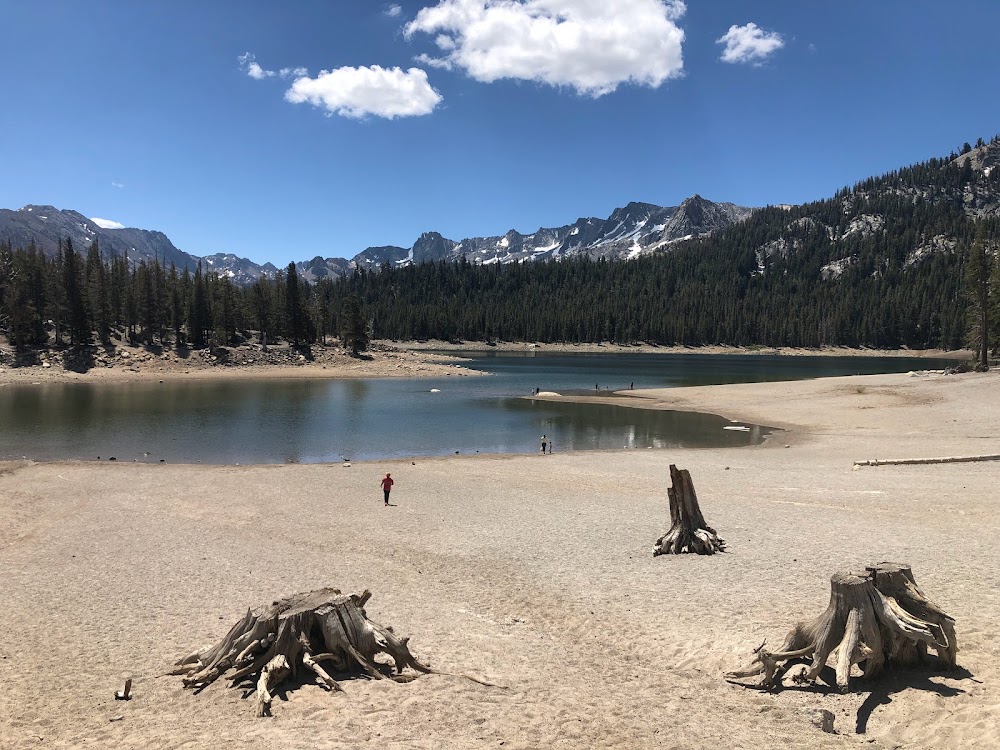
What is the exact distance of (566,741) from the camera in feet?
22.5

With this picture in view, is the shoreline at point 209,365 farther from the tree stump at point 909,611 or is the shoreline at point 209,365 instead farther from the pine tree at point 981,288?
the tree stump at point 909,611

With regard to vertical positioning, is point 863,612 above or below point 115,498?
above

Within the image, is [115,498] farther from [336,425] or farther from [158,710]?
[336,425]

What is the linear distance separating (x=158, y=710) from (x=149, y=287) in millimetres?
100602

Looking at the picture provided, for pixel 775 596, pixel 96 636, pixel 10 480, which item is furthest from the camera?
pixel 10 480

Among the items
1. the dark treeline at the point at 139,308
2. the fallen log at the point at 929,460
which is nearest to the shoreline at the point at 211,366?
the dark treeline at the point at 139,308

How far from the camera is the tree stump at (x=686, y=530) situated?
15.4 metres

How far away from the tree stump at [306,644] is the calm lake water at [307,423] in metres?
26.3

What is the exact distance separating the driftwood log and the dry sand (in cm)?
27

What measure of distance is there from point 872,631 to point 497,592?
725 cm

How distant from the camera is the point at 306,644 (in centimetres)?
849

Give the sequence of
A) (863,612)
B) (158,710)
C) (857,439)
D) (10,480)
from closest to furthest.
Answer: (863,612), (158,710), (10,480), (857,439)

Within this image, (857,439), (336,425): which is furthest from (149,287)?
(857,439)

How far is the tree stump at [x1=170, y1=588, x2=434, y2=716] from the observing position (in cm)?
841
